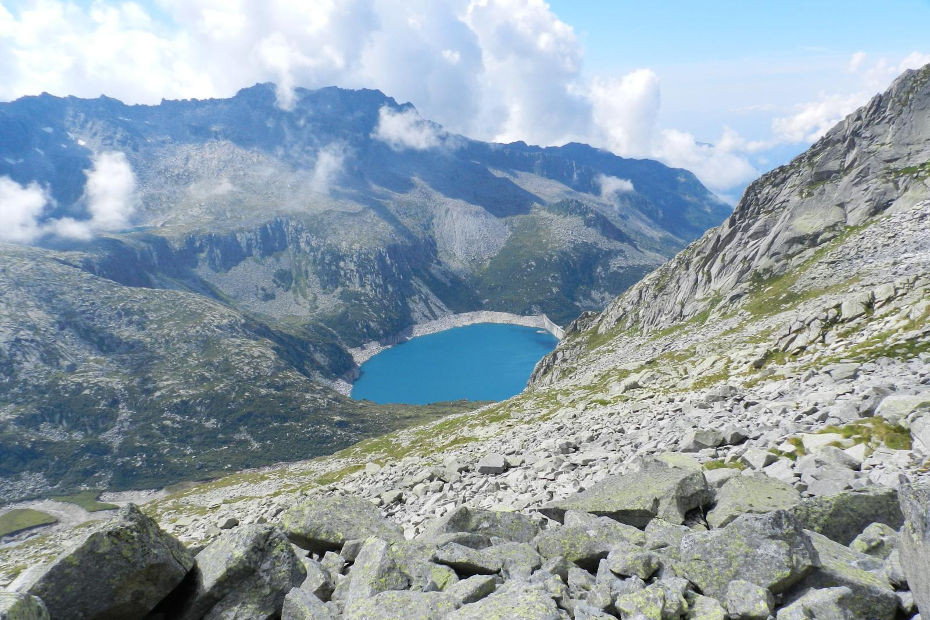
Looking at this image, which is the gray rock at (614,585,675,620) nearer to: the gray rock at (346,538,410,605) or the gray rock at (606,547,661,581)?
the gray rock at (606,547,661,581)

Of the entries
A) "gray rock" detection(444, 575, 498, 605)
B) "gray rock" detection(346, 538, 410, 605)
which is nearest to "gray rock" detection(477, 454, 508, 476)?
"gray rock" detection(346, 538, 410, 605)

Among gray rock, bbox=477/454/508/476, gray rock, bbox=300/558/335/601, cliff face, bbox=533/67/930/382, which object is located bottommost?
gray rock, bbox=300/558/335/601

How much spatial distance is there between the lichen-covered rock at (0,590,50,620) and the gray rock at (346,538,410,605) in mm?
4850

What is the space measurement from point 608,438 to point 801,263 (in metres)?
78.1

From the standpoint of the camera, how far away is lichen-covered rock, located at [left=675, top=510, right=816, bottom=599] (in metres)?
8.20

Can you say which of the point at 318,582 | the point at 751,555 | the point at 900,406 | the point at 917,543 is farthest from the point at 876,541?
the point at 318,582

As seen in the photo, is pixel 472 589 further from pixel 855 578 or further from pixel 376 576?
pixel 855 578

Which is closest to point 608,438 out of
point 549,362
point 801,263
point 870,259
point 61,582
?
point 61,582

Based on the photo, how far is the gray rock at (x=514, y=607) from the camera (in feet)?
24.7

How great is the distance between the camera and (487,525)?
13.2 metres

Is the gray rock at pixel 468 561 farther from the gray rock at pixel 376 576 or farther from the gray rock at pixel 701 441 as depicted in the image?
the gray rock at pixel 701 441

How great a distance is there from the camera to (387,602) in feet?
28.4

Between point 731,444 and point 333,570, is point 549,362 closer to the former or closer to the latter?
point 731,444

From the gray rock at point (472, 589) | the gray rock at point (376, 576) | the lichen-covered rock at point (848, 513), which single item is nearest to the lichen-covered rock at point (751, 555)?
the lichen-covered rock at point (848, 513)
